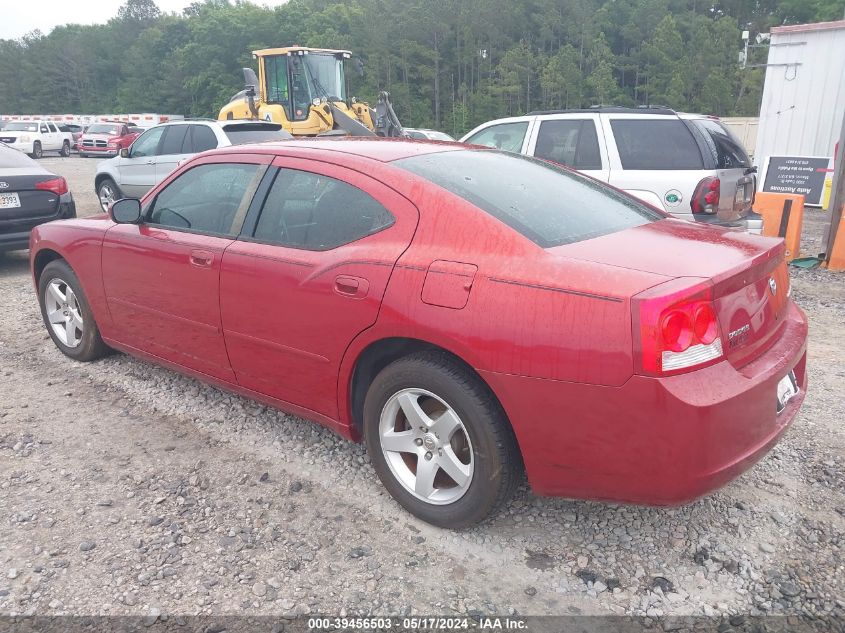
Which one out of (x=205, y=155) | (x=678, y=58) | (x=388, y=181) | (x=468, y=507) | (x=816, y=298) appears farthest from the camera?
(x=678, y=58)

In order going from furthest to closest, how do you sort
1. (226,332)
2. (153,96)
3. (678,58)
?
(153,96) → (678,58) → (226,332)

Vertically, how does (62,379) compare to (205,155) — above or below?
below

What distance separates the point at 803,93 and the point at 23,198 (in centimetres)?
1367

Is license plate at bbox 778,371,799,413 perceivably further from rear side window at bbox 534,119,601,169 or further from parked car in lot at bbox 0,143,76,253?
parked car in lot at bbox 0,143,76,253

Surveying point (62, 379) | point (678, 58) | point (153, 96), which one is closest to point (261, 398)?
point (62, 379)

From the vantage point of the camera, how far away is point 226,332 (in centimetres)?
340

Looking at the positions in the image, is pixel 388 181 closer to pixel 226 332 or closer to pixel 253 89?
pixel 226 332

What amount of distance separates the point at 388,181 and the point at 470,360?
942 millimetres

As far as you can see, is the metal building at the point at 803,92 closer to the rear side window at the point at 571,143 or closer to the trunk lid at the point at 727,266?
the rear side window at the point at 571,143

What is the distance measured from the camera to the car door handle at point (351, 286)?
2746 mm

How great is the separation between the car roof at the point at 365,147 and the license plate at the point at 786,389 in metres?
1.85

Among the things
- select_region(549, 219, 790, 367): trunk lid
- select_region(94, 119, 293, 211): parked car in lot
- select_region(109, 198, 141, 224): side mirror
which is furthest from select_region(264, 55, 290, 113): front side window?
select_region(549, 219, 790, 367): trunk lid

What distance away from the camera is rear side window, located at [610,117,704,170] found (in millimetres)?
6516

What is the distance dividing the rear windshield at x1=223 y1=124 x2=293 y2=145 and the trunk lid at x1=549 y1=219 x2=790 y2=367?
851 centimetres
